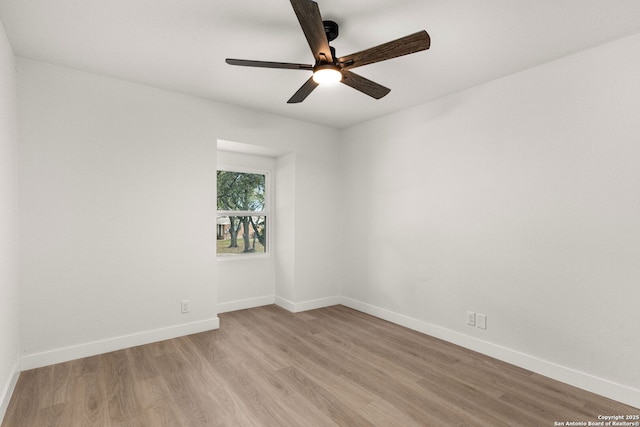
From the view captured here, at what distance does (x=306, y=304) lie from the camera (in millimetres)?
4367

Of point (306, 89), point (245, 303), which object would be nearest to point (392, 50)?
point (306, 89)

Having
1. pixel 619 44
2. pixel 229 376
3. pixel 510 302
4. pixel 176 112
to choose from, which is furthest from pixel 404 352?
pixel 176 112

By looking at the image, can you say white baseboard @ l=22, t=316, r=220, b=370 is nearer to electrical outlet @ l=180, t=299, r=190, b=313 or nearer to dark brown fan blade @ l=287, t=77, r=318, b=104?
electrical outlet @ l=180, t=299, r=190, b=313

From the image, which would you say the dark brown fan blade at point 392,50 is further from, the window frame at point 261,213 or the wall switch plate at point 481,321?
the window frame at point 261,213

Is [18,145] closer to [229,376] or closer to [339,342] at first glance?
[229,376]

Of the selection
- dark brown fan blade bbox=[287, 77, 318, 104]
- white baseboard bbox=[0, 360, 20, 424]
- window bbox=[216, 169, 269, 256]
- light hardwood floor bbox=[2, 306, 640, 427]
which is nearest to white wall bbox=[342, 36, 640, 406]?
light hardwood floor bbox=[2, 306, 640, 427]

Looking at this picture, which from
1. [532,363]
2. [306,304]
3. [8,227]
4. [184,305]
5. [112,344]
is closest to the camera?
[8,227]

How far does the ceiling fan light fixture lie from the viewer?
2150mm

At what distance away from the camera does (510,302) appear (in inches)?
112

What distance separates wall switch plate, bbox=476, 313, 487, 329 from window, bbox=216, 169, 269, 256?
2845mm

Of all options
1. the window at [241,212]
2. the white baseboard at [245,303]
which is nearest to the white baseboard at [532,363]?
the white baseboard at [245,303]

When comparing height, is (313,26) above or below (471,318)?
above

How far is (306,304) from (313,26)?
3.44 m

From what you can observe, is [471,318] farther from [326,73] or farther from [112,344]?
[112,344]
